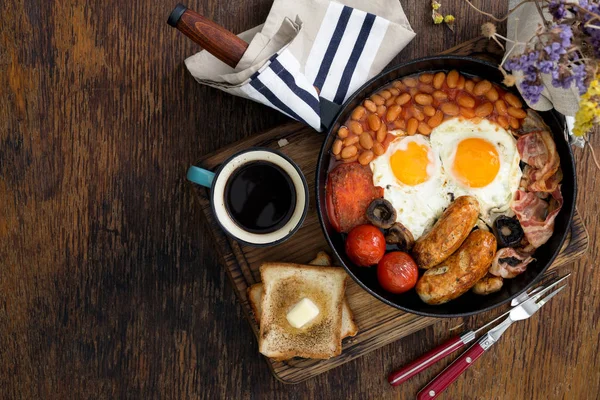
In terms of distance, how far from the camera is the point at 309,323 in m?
2.03

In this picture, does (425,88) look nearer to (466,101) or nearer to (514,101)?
(466,101)

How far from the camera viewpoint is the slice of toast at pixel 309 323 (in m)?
2.01

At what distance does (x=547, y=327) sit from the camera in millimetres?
2191

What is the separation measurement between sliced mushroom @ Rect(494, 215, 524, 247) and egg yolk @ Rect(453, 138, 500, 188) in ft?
0.46

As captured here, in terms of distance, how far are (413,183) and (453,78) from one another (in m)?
0.39

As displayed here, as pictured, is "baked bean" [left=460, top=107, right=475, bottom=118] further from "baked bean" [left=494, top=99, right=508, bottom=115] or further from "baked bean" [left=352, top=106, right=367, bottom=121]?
"baked bean" [left=352, top=106, right=367, bottom=121]

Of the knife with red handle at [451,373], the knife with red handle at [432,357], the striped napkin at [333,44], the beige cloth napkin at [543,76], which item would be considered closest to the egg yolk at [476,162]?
the beige cloth napkin at [543,76]

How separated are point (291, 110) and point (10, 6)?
43.9 inches

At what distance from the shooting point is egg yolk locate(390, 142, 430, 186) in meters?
2.01

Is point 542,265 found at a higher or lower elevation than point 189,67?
lower

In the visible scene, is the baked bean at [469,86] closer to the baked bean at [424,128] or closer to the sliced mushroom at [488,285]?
the baked bean at [424,128]

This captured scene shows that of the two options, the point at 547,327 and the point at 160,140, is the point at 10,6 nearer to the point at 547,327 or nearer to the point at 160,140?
the point at 160,140

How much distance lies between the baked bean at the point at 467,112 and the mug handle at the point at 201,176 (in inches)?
34.9

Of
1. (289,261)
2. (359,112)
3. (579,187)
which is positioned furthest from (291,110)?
(579,187)
